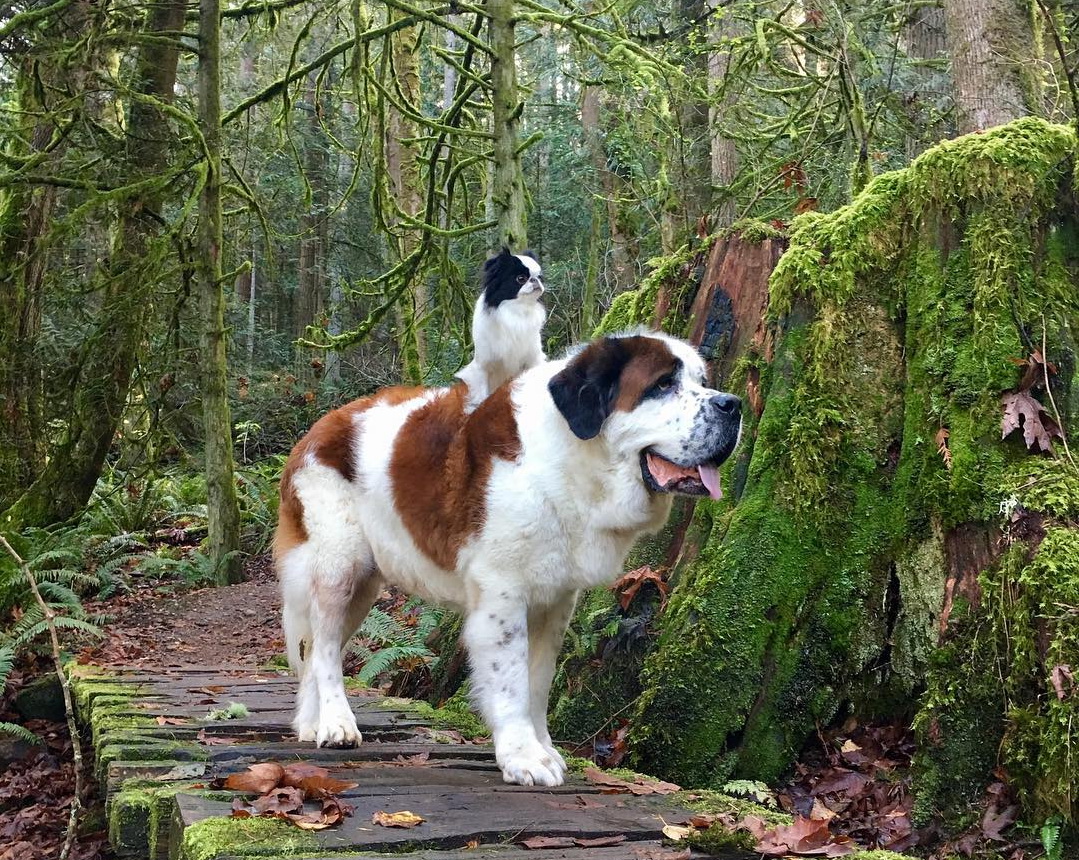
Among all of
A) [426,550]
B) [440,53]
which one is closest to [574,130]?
[440,53]

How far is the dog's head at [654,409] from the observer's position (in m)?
4.11

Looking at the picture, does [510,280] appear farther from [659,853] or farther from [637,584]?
[659,853]

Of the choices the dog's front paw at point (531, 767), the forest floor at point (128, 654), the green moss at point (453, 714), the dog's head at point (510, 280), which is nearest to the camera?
the dog's front paw at point (531, 767)

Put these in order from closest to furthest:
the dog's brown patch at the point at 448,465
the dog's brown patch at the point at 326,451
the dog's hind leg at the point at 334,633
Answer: the dog's brown patch at the point at 448,465 < the dog's hind leg at the point at 334,633 < the dog's brown patch at the point at 326,451

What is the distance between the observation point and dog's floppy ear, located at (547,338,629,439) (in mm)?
4234

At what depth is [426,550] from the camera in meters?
4.84

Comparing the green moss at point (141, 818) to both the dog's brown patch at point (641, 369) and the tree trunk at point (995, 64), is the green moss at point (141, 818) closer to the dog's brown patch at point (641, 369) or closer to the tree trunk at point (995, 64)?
the dog's brown patch at point (641, 369)

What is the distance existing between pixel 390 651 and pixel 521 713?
3.02 m

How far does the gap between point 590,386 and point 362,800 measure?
185 centimetres

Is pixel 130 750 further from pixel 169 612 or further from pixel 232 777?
pixel 169 612

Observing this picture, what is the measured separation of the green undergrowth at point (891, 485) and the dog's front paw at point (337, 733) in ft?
4.40

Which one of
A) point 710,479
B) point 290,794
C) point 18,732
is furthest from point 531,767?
point 18,732

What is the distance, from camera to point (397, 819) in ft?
11.1

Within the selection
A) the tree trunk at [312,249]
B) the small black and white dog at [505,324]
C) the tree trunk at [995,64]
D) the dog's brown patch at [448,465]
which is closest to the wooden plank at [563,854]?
the dog's brown patch at [448,465]
